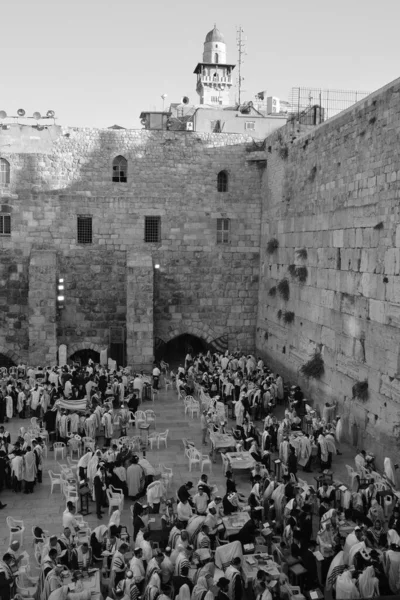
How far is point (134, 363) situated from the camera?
2423 centimetres

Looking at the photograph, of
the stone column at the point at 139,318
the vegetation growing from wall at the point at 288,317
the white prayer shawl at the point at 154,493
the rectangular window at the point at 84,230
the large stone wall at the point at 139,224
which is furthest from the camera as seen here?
the rectangular window at the point at 84,230

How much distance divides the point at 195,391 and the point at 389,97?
1132cm

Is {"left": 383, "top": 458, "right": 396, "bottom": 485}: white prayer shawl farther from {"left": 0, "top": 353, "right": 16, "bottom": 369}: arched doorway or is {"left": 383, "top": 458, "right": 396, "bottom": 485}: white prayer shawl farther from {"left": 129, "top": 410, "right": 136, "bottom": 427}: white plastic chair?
{"left": 0, "top": 353, "right": 16, "bottom": 369}: arched doorway

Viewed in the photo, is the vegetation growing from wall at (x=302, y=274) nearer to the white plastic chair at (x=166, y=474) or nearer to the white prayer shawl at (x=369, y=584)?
the white plastic chair at (x=166, y=474)

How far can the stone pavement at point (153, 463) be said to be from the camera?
12461 millimetres

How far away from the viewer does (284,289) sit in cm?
2239

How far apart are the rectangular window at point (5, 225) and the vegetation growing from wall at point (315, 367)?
12.5 m


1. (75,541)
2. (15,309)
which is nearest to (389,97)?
(75,541)

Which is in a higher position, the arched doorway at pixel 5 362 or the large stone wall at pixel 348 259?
the large stone wall at pixel 348 259

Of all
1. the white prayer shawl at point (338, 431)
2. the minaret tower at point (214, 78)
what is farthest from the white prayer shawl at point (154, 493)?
the minaret tower at point (214, 78)

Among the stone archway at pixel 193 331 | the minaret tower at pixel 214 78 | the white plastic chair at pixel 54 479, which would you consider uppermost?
the minaret tower at pixel 214 78

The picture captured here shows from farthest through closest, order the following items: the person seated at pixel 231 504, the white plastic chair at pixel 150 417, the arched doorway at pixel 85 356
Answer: the arched doorway at pixel 85 356 < the white plastic chair at pixel 150 417 < the person seated at pixel 231 504

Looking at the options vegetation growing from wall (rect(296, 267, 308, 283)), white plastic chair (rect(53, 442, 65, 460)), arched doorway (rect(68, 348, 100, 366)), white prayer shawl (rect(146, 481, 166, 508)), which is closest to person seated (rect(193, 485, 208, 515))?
white prayer shawl (rect(146, 481, 166, 508))

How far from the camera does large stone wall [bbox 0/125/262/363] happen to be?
24.9 m
